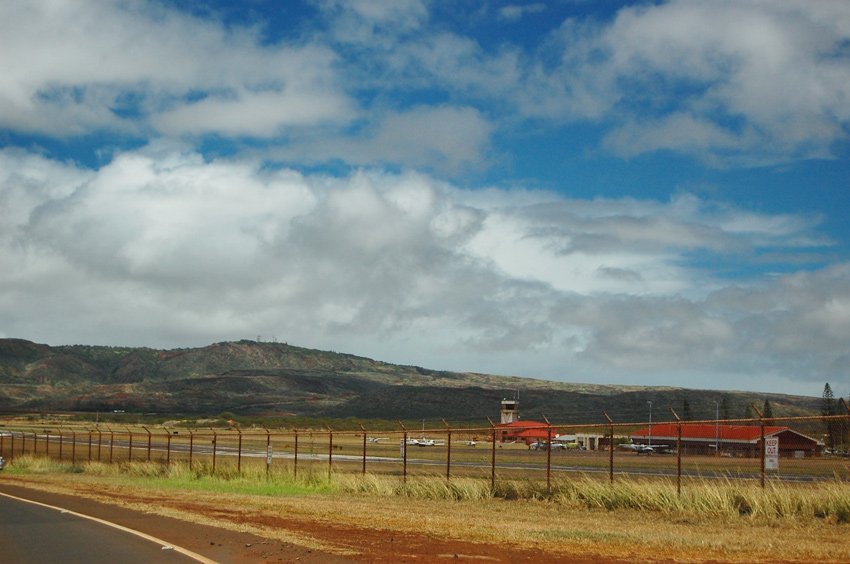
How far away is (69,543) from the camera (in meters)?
17.4

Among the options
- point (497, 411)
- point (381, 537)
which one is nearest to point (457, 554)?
point (381, 537)

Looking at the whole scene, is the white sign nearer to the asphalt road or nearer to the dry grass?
the dry grass

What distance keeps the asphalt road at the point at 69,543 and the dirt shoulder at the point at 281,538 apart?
2.32 ft

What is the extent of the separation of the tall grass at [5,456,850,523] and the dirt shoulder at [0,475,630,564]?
5685 millimetres

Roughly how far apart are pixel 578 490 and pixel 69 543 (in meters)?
14.0

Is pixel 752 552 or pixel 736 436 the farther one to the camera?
pixel 736 436

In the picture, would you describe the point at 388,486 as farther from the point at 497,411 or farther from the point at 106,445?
the point at 497,411

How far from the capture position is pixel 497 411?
186 meters

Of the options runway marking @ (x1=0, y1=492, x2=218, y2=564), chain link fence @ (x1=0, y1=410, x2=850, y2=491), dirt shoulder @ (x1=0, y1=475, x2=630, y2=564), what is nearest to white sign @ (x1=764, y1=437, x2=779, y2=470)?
chain link fence @ (x1=0, y1=410, x2=850, y2=491)

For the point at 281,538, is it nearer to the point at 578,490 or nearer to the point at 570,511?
the point at 570,511

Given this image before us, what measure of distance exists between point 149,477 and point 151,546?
87.5ft

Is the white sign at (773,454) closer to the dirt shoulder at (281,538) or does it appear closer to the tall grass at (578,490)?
the tall grass at (578,490)

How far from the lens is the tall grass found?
20.6m

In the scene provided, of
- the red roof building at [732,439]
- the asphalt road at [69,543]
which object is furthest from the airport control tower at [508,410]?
the asphalt road at [69,543]
